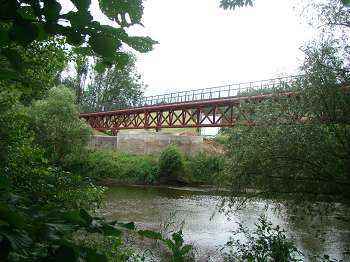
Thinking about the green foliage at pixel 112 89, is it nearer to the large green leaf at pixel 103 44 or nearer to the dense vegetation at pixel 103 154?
the dense vegetation at pixel 103 154

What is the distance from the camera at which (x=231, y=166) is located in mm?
11797

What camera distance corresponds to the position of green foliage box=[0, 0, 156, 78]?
3.50ft

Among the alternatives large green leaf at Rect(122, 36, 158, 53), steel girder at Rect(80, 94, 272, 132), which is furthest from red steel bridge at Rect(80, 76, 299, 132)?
large green leaf at Rect(122, 36, 158, 53)

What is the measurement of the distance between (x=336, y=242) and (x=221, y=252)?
4.21 m

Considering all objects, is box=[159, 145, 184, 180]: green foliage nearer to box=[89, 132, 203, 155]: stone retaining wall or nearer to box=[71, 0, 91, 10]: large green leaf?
box=[89, 132, 203, 155]: stone retaining wall

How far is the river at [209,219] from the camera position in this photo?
40.9 ft

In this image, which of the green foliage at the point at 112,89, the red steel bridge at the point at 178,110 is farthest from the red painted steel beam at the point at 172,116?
the green foliage at the point at 112,89

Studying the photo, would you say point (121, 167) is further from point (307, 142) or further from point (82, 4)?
point (82, 4)

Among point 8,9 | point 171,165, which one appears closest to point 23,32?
point 8,9

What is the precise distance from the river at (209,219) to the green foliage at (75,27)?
9.15m

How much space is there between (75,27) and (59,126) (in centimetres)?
3098

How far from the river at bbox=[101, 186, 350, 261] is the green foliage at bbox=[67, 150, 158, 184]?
6515mm

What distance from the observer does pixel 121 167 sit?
3572 cm

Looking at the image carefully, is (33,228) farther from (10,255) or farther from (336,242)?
(336,242)
